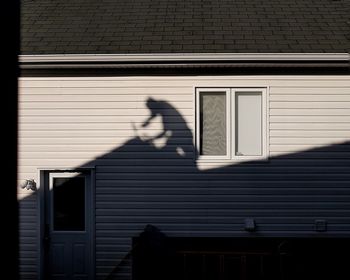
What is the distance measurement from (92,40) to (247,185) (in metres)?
3.97

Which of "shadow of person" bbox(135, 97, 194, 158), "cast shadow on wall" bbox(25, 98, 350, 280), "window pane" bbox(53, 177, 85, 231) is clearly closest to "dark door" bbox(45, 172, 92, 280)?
"window pane" bbox(53, 177, 85, 231)

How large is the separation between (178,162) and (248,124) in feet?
4.72

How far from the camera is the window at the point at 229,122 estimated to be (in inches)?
333

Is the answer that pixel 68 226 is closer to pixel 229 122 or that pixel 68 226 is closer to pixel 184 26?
pixel 229 122

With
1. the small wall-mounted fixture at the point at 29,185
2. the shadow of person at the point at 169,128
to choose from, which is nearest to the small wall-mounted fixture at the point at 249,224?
the shadow of person at the point at 169,128

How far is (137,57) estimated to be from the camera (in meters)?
8.20

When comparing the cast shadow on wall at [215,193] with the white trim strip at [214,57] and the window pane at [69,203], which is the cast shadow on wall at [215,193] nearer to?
the window pane at [69,203]

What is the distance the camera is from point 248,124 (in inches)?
336

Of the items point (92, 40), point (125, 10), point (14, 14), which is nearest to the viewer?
point (14, 14)

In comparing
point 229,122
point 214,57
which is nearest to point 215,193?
point 229,122

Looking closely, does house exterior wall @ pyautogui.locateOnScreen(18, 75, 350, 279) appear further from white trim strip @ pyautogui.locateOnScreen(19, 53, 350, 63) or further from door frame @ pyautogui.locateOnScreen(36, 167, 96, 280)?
white trim strip @ pyautogui.locateOnScreen(19, 53, 350, 63)

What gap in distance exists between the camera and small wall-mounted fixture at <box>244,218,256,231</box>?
8.23 meters

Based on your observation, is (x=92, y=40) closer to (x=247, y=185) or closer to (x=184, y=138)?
(x=184, y=138)

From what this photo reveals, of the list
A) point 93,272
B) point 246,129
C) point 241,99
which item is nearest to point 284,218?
point 246,129
